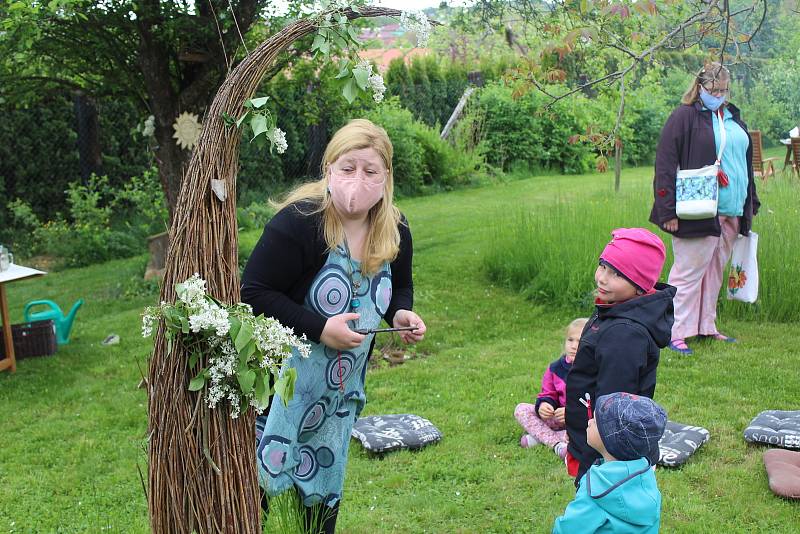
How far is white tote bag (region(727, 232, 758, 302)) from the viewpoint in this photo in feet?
18.5

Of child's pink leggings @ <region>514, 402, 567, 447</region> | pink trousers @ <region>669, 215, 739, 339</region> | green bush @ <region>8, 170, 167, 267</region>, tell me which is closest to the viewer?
child's pink leggings @ <region>514, 402, 567, 447</region>

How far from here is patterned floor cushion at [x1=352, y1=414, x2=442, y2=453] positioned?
4242 millimetres

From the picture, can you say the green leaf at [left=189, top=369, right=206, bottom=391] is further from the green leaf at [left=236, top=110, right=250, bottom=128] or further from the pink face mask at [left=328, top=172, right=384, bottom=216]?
the pink face mask at [left=328, top=172, right=384, bottom=216]

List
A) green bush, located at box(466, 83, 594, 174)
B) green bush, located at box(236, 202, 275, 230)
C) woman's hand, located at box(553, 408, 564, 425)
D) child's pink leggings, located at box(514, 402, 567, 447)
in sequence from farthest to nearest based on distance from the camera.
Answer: green bush, located at box(466, 83, 594, 174) → green bush, located at box(236, 202, 275, 230) → child's pink leggings, located at box(514, 402, 567, 447) → woman's hand, located at box(553, 408, 564, 425)

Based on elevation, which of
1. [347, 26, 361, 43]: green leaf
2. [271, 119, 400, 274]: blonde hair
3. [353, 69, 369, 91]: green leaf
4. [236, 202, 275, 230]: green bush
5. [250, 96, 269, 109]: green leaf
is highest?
[347, 26, 361, 43]: green leaf

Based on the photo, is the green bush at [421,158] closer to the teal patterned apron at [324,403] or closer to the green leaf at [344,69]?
the teal patterned apron at [324,403]

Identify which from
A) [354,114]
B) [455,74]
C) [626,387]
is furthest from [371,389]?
[455,74]

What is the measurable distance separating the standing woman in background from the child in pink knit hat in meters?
2.65

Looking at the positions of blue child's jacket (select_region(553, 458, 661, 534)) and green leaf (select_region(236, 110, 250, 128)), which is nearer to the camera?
green leaf (select_region(236, 110, 250, 128))

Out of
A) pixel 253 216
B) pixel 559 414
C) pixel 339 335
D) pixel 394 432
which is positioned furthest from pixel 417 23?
pixel 253 216

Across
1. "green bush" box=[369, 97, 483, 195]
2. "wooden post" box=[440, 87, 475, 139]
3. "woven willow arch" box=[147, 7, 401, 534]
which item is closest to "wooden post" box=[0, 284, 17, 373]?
"woven willow arch" box=[147, 7, 401, 534]

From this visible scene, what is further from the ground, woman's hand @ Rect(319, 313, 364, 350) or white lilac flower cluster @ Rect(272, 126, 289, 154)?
white lilac flower cluster @ Rect(272, 126, 289, 154)

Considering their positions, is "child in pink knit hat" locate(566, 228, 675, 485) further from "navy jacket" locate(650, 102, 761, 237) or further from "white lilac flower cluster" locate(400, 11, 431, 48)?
"navy jacket" locate(650, 102, 761, 237)

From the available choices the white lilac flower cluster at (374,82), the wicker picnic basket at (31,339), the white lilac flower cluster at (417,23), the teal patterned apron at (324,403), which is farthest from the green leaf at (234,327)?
the wicker picnic basket at (31,339)
